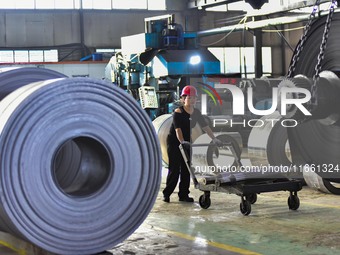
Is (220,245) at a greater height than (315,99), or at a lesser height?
lesser

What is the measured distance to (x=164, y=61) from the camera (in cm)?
1256

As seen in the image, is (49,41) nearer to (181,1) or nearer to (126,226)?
(181,1)

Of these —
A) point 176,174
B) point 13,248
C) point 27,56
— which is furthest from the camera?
point 27,56

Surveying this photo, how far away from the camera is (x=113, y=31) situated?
2452 centimetres

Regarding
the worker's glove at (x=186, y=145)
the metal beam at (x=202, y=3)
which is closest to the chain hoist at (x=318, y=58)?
the worker's glove at (x=186, y=145)

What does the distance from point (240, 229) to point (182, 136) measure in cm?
186

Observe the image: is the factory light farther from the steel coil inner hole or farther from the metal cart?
the steel coil inner hole

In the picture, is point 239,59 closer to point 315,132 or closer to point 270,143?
point 270,143

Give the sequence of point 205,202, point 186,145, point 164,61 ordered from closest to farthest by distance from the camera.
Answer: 1. point 205,202
2. point 186,145
3. point 164,61

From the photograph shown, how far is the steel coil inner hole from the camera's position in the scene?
394 centimetres

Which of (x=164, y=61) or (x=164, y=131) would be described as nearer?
(x=164, y=131)

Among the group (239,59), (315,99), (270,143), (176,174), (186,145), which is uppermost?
(239,59)

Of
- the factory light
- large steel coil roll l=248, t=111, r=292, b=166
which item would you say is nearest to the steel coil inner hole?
large steel coil roll l=248, t=111, r=292, b=166

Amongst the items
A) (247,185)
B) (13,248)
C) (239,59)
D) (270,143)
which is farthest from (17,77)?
(239,59)
